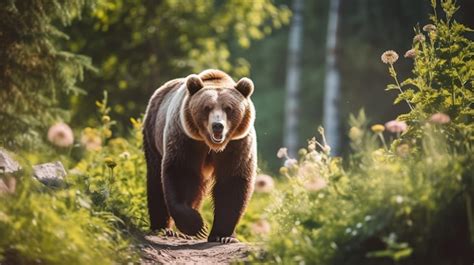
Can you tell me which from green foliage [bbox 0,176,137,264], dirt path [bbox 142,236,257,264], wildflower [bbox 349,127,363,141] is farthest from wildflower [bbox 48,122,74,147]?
wildflower [bbox 349,127,363,141]

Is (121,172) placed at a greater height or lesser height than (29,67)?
lesser

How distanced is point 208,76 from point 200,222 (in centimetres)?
144

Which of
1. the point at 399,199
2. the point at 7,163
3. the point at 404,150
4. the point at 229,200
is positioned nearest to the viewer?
the point at 399,199

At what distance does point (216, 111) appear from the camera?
21.8 feet

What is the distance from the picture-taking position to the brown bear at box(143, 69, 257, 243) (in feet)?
22.1

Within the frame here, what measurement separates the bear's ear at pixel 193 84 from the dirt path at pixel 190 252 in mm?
1308

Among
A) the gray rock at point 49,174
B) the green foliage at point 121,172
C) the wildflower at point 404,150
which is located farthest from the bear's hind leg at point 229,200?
the wildflower at point 404,150

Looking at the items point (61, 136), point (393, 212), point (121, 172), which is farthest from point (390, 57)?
point (121, 172)

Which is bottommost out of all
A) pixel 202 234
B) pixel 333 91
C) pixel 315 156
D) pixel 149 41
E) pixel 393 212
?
pixel 393 212

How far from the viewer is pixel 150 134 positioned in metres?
8.20

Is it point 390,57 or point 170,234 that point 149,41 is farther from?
point 390,57

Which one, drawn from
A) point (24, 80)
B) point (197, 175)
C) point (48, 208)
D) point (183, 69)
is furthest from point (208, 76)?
point (183, 69)

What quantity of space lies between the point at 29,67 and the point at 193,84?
2.49 metres

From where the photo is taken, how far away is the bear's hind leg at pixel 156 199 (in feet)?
25.0
